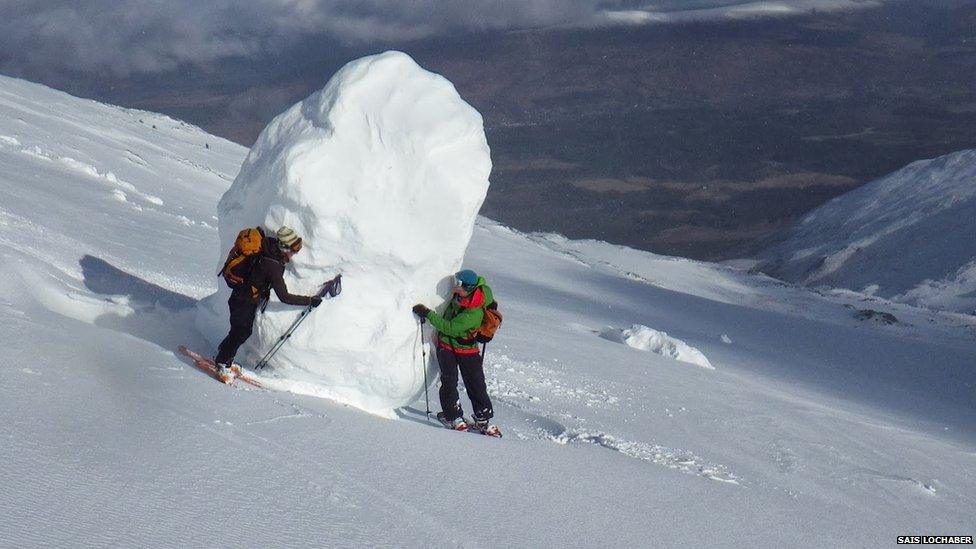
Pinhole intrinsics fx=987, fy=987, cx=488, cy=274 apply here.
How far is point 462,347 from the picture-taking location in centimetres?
773

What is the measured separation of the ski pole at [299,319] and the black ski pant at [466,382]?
42.5 inches

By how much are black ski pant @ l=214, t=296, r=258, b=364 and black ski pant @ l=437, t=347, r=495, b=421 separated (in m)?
1.51

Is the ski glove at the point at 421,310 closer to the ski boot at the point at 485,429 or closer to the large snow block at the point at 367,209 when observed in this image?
the large snow block at the point at 367,209

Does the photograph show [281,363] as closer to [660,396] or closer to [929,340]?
[660,396]

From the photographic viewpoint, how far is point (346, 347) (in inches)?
289

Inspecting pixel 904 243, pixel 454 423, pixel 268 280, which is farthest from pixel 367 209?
pixel 904 243

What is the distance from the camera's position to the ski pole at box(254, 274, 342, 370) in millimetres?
7160

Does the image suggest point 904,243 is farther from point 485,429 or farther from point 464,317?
point 464,317

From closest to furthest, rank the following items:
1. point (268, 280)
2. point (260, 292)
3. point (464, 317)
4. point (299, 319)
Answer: point (268, 280) < point (260, 292) < point (299, 319) < point (464, 317)

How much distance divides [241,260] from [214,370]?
2.63 ft

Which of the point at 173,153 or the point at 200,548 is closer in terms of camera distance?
the point at 200,548

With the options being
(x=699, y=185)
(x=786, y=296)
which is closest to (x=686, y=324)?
(x=786, y=296)

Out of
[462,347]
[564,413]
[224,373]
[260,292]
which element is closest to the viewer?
[224,373]

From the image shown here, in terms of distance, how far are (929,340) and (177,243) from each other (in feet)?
67.4
